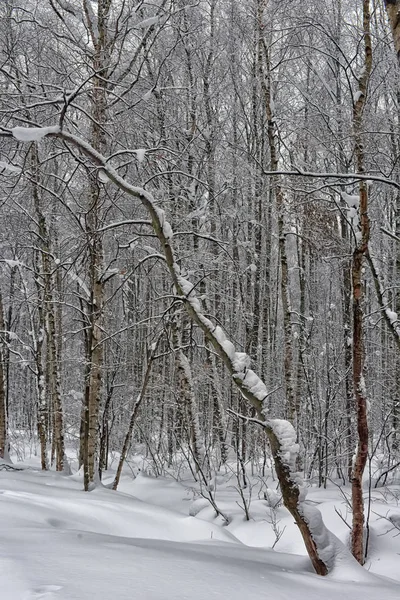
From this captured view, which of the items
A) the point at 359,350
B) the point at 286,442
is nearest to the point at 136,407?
the point at 359,350

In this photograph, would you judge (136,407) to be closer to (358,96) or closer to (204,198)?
(204,198)

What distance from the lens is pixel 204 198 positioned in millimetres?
9562

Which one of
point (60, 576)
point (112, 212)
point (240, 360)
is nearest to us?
point (60, 576)

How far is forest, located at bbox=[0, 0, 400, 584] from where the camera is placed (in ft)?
13.8

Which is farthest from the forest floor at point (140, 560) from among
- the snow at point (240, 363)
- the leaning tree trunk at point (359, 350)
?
the snow at point (240, 363)

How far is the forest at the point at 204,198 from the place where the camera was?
4211mm

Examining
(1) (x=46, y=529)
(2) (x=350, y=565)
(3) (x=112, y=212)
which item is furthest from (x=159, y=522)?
(3) (x=112, y=212)

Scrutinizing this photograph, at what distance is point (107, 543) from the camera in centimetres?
267

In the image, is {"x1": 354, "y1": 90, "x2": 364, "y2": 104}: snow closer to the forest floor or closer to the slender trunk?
the forest floor

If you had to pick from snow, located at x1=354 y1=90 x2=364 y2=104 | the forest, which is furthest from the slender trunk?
snow, located at x1=354 y1=90 x2=364 y2=104

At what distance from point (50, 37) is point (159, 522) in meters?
6.54

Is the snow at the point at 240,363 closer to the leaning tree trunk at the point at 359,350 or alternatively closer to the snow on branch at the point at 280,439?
the snow on branch at the point at 280,439

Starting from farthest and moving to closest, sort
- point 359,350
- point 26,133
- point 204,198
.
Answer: point 204,198 → point 359,350 → point 26,133

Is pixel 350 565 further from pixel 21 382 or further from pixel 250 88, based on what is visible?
pixel 21 382
